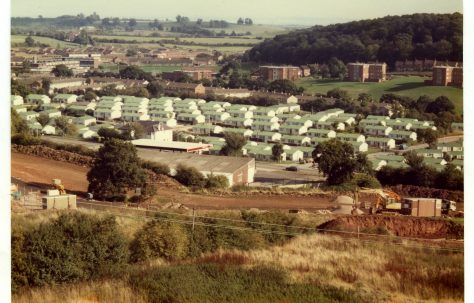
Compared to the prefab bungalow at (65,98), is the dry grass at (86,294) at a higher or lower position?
lower

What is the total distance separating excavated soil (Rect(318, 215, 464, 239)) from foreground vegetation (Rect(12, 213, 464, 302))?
24 cm

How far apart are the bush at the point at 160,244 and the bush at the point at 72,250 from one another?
147 mm

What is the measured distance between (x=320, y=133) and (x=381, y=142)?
Answer: 0.64 metres

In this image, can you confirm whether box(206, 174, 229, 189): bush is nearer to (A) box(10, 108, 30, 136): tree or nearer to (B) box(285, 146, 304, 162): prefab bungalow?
(B) box(285, 146, 304, 162): prefab bungalow

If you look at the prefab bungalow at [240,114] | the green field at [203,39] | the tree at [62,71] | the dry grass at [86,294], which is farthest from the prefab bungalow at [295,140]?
the tree at [62,71]

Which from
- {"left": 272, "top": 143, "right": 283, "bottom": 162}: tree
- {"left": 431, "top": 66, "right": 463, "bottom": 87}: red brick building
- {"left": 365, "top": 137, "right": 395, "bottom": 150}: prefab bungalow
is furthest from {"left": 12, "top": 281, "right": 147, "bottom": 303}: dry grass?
{"left": 431, "top": 66, "right": 463, "bottom": 87}: red brick building

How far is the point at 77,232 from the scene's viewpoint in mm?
6492

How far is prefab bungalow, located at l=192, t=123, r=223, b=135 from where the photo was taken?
7.60m

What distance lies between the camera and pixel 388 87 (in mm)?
7289

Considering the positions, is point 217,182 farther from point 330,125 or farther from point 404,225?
point 404,225

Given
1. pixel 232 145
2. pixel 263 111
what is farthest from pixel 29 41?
pixel 263 111

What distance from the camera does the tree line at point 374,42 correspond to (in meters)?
6.59

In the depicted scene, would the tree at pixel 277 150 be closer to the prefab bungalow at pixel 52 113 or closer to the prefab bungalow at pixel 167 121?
the prefab bungalow at pixel 167 121

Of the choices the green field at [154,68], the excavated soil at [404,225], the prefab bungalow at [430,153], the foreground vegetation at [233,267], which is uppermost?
the green field at [154,68]
